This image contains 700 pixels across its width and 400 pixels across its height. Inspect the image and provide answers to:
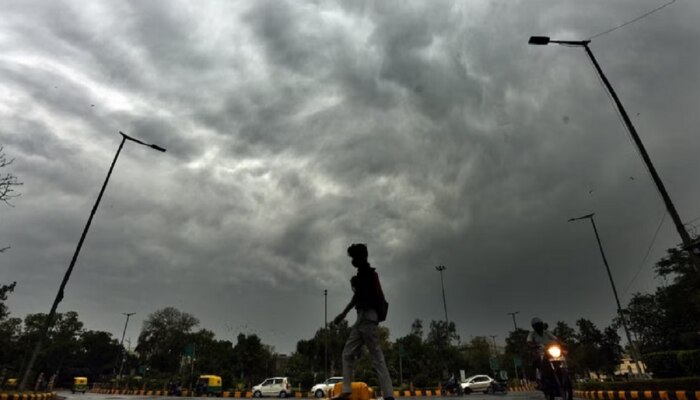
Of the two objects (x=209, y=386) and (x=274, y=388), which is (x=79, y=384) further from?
(x=274, y=388)

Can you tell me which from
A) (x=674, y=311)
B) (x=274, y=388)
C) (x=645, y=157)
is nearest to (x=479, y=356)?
(x=674, y=311)

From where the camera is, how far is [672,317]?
47.5 meters

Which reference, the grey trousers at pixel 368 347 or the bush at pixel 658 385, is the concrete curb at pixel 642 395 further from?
the grey trousers at pixel 368 347

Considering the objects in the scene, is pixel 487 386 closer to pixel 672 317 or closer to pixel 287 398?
pixel 287 398

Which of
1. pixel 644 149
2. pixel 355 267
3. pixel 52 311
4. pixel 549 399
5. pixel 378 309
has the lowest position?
pixel 549 399

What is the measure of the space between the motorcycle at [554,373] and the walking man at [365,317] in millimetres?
4341

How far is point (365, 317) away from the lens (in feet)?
14.7

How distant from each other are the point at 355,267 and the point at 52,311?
13.8 meters

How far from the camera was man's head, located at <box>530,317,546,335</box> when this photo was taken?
25.1ft

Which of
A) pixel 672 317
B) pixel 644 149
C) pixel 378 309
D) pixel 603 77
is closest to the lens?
pixel 378 309

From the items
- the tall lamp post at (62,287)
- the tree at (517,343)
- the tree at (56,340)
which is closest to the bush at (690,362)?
the tall lamp post at (62,287)

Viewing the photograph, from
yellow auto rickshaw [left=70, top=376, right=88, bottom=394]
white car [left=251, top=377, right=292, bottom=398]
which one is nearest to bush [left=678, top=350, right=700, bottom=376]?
white car [left=251, top=377, right=292, bottom=398]

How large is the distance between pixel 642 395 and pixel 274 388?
2991cm

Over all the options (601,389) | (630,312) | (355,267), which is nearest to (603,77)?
(601,389)
